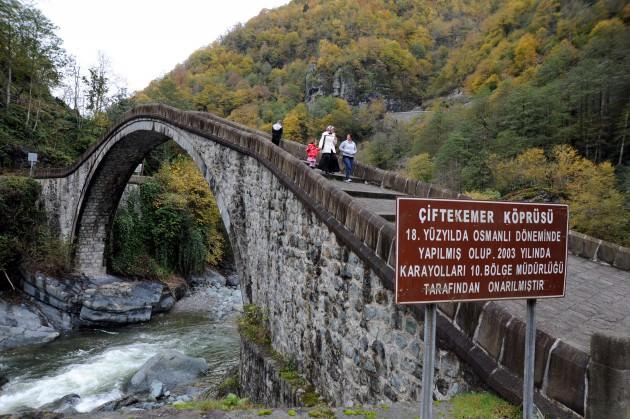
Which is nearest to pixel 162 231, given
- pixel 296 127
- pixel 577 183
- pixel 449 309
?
pixel 577 183

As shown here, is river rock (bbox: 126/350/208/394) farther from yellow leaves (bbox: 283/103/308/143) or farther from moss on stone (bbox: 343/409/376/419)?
yellow leaves (bbox: 283/103/308/143)

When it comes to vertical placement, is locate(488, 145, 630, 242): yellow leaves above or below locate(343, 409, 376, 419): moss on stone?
above

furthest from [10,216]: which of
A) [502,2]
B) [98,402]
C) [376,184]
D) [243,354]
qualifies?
[502,2]

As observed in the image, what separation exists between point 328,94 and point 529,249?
5863cm

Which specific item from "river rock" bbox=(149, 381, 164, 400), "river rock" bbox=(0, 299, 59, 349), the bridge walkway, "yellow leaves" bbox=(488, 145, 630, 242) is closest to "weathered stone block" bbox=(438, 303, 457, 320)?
the bridge walkway

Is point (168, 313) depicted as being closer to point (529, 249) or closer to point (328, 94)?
point (529, 249)

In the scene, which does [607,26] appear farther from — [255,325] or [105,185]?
[105,185]

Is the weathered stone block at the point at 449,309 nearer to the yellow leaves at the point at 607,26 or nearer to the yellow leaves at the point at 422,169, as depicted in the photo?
the yellow leaves at the point at 422,169

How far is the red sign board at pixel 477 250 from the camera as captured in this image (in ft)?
5.81

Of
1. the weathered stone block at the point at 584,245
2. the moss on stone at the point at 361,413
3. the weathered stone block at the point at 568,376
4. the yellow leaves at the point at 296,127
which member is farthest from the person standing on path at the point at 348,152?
the yellow leaves at the point at 296,127

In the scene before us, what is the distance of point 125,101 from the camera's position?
32719 mm

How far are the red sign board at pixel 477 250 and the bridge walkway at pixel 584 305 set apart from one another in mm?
488

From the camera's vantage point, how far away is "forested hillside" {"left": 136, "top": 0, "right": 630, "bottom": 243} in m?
18.1

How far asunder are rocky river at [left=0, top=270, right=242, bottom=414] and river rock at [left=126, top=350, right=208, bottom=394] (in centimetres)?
23
